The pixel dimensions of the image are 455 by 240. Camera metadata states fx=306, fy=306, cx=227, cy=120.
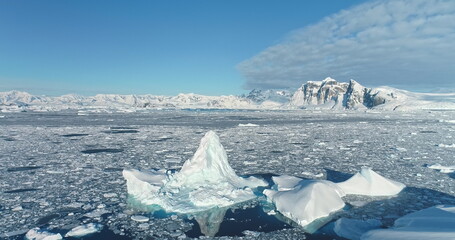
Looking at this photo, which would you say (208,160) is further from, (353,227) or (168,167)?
(353,227)

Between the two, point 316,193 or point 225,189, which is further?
point 225,189

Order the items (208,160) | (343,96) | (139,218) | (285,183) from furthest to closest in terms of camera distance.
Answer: (343,96) < (208,160) < (285,183) < (139,218)

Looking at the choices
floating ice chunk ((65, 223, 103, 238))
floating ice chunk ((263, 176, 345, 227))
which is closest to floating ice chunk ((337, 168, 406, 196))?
floating ice chunk ((263, 176, 345, 227))

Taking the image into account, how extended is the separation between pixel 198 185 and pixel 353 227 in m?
3.53

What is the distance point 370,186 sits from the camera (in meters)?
7.16

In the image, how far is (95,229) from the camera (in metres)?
5.13

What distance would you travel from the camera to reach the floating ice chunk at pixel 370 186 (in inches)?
280

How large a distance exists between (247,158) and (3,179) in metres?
7.59

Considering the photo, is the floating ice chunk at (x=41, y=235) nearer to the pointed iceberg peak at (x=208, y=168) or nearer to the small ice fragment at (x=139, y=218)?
the small ice fragment at (x=139, y=218)

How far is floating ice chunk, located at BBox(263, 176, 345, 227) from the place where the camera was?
5.74 meters

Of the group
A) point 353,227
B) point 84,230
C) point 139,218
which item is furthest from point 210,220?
point 353,227

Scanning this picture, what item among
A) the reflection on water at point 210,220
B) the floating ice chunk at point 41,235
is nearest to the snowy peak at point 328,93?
the reflection on water at point 210,220

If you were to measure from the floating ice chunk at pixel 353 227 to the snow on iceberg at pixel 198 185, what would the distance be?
2142 mm

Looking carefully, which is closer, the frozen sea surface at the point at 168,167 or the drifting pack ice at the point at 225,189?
the frozen sea surface at the point at 168,167
